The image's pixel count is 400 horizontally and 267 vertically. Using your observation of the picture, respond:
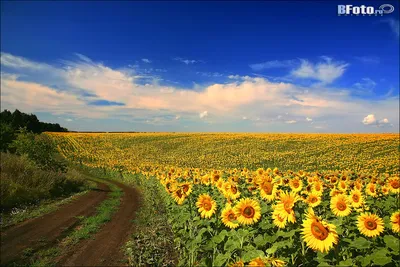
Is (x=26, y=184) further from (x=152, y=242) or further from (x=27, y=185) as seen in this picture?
(x=152, y=242)

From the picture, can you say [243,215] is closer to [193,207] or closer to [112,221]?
[193,207]

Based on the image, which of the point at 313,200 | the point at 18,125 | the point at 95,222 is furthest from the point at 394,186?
the point at 18,125

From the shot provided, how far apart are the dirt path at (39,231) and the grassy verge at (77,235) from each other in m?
0.32

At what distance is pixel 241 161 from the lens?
33500 millimetres

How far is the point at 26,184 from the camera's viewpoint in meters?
15.1

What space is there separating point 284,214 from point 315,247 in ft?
2.16

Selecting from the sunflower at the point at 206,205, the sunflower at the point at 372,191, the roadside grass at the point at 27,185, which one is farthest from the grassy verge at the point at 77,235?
the sunflower at the point at 372,191

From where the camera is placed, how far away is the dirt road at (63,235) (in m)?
7.77

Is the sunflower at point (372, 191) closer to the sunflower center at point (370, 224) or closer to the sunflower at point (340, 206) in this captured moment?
the sunflower at point (340, 206)

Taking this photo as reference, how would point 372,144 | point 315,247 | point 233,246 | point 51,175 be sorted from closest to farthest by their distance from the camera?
1. point 315,247
2. point 233,246
3. point 51,175
4. point 372,144

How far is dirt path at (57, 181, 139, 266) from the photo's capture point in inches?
300

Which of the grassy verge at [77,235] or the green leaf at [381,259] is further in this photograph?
the grassy verge at [77,235]

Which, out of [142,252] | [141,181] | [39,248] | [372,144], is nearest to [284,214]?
[142,252]

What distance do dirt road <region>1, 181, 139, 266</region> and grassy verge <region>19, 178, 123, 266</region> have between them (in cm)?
20
